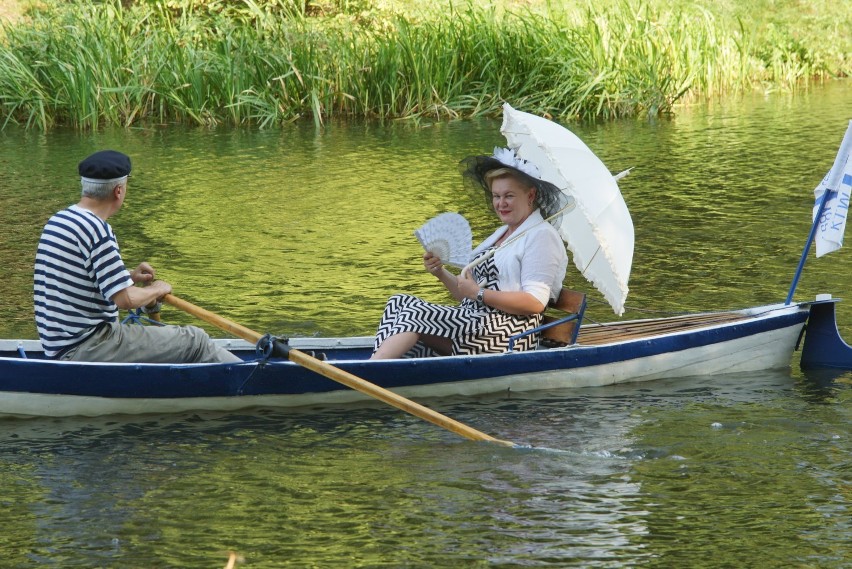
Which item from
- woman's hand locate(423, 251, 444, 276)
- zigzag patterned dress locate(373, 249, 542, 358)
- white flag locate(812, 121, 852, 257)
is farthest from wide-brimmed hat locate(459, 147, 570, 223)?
white flag locate(812, 121, 852, 257)

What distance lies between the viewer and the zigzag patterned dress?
6699 millimetres

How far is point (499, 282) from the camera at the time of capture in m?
6.73

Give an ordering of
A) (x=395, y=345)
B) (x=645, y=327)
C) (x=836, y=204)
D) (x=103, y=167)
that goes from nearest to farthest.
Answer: (x=103, y=167)
(x=395, y=345)
(x=836, y=204)
(x=645, y=327)

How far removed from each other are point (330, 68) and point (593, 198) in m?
11.2

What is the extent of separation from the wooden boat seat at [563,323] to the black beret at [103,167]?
2.27 meters

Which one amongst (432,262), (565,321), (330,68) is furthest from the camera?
(330,68)

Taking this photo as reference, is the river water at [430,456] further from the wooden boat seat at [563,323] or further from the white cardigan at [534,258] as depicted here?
the white cardigan at [534,258]

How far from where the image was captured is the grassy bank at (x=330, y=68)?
54.3 feet

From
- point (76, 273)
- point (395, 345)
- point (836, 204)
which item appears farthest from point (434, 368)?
point (836, 204)

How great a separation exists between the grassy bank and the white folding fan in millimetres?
10388

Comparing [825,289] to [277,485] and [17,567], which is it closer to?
[277,485]

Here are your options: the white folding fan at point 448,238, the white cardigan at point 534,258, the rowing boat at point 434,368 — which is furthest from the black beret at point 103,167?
the white cardigan at point 534,258

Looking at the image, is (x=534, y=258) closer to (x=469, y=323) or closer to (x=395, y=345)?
(x=469, y=323)

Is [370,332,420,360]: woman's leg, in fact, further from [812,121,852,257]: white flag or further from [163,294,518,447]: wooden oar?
[812,121,852,257]: white flag
